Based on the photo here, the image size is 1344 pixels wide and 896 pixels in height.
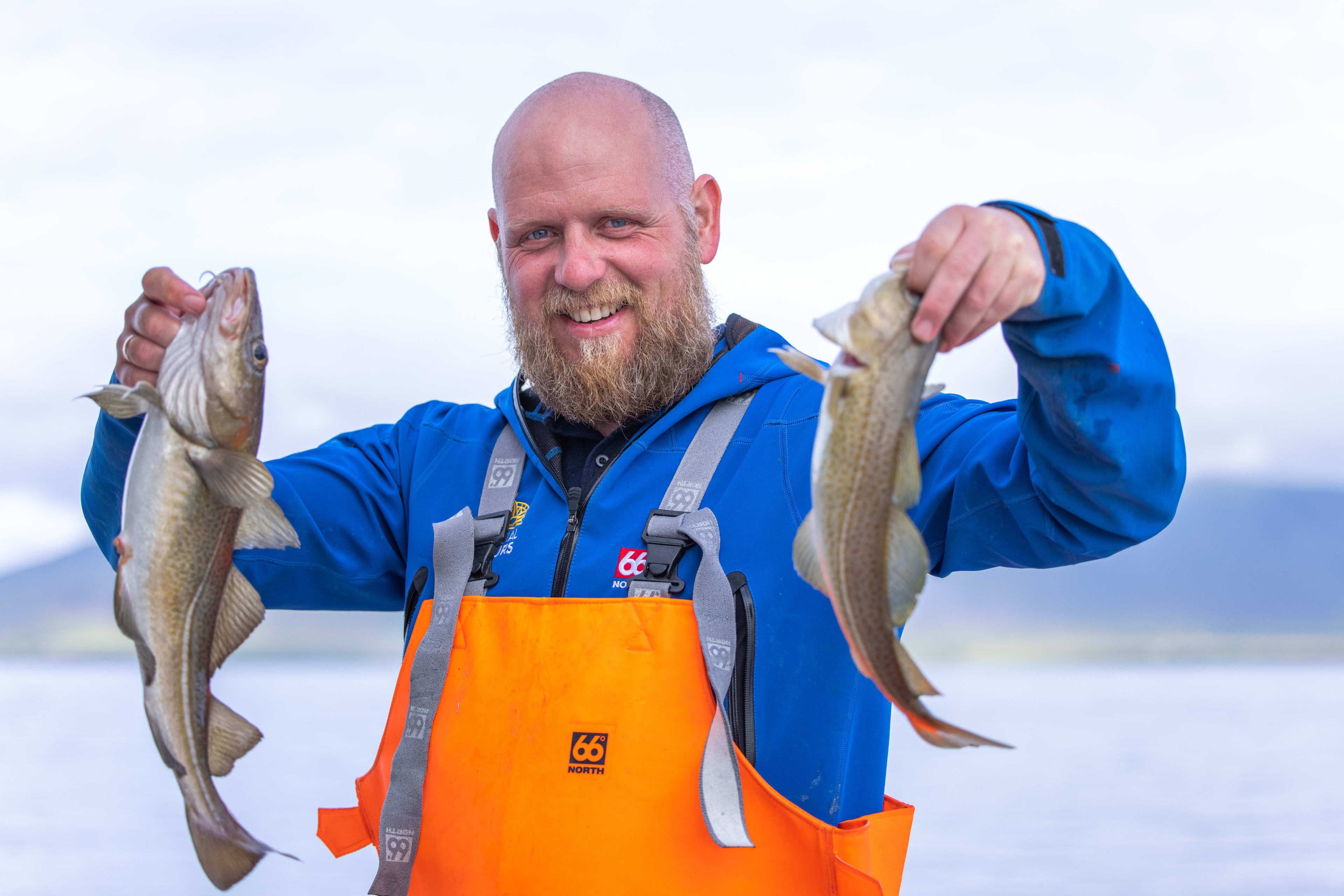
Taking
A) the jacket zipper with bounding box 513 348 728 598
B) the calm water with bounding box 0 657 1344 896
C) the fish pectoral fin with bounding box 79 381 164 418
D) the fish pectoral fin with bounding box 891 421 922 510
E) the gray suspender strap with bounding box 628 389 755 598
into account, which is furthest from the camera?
the calm water with bounding box 0 657 1344 896

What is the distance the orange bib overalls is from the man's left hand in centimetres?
107

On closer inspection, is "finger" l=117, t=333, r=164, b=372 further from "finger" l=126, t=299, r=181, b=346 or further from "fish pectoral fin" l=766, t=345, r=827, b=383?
"fish pectoral fin" l=766, t=345, r=827, b=383

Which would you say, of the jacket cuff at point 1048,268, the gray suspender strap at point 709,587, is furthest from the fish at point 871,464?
the gray suspender strap at point 709,587

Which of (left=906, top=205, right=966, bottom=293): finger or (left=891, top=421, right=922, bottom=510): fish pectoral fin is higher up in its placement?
(left=906, top=205, right=966, bottom=293): finger

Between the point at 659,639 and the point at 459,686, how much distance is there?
0.67 metres

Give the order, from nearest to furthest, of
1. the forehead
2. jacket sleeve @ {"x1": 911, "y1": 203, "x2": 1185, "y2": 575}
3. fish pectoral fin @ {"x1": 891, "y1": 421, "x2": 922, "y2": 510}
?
fish pectoral fin @ {"x1": 891, "y1": 421, "x2": 922, "y2": 510} < jacket sleeve @ {"x1": 911, "y1": 203, "x2": 1185, "y2": 575} < the forehead

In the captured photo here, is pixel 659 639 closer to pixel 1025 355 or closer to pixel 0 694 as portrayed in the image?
pixel 1025 355

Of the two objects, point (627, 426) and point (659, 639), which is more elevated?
point (627, 426)

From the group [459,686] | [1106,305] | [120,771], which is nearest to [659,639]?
[459,686]

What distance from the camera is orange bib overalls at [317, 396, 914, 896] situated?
8.82 feet

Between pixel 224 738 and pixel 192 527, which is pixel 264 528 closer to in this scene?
pixel 192 527

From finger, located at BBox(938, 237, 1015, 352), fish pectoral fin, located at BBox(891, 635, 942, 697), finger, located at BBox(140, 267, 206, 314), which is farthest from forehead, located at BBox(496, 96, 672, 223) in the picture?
fish pectoral fin, located at BBox(891, 635, 942, 697)

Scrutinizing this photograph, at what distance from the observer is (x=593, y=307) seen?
3504 mm

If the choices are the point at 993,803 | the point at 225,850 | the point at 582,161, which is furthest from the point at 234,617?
the point at 993,803
